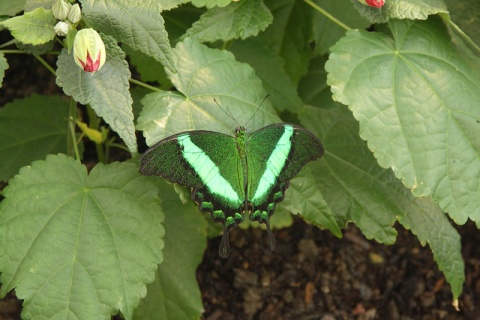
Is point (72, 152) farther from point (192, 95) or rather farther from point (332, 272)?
point (332, 272)

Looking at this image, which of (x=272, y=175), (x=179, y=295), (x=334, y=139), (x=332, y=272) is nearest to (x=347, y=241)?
(x=332, y=272)

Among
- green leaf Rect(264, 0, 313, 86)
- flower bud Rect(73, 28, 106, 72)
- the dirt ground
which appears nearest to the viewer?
flower bud Rect(73, 28, 106, 72)

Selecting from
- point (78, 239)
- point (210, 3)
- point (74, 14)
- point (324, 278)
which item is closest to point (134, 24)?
point (74, 14)

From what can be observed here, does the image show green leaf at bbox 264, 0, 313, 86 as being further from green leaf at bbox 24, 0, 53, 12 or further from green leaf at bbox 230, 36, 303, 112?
green leaf at bbox 24, 0, 53, 12

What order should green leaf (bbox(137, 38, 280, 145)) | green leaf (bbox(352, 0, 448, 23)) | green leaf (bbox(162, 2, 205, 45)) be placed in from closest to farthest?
green leaf (bbox(137, 38, 280, 145))
green leaf (bbox(352, 0, 448, 23))
green leaf (bbox(162, 2, 205, 45))

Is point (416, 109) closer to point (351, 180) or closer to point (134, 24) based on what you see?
point (351, 180)

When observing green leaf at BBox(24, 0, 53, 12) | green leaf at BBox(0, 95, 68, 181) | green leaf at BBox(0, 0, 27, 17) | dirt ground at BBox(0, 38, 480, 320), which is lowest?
dirt ground at BBox(0, 38, 480, 320)

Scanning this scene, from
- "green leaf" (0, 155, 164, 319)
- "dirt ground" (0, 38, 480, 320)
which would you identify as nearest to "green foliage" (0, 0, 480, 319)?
"green leaf" (0, 155, 164, 319)

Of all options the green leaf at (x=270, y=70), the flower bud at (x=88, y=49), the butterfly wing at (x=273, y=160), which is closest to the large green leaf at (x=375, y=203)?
the green leaf at (x=270, y=70)
